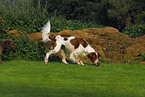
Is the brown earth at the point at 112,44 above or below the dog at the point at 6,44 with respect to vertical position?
below

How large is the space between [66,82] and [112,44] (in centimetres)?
755

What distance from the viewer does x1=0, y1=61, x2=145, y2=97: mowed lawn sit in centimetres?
684

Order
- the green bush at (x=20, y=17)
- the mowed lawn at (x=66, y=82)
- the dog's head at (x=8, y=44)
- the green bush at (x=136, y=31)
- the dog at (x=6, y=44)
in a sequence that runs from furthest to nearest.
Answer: the green bush at (x=136, y=31), the green bush at (x=20, y=17), the dog's head at (x=8, y=44), the dog at (x=6, y=44), the mowed lawn at (x=66, y=82)

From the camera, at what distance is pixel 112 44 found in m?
15.4

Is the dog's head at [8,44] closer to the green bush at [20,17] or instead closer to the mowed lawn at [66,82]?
the mowed lawn at [66,82]

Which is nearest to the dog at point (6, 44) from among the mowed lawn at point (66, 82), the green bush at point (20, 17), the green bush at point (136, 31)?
the mowed lawn at point (66, 82)

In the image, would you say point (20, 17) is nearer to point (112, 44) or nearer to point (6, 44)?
point (6, 44)

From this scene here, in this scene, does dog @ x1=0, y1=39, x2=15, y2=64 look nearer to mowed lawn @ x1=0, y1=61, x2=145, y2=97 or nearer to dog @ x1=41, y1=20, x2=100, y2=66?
mowed lawn @ x1=0, y1=61, x2=145, y2=97

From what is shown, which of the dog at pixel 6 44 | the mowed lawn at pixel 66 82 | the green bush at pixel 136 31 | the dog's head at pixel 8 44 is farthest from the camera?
the green bush at pixel 136 31

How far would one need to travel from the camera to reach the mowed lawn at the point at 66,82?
22.4 feet

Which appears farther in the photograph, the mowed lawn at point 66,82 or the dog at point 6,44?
the dog at point 6,44

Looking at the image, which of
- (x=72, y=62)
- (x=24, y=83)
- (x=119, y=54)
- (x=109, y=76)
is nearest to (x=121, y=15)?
(x=119, y=54)

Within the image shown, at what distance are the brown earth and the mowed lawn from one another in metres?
2.87

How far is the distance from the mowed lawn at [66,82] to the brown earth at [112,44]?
2.87m
